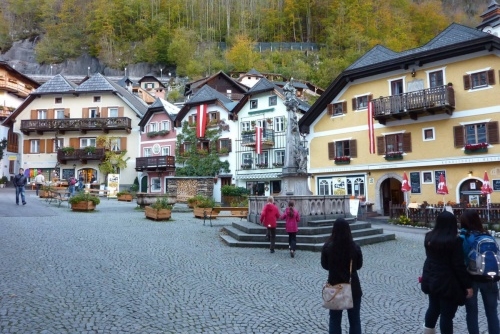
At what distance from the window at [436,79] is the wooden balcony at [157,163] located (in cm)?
2625

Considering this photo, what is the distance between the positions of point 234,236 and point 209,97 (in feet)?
98.9

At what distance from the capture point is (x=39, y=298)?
22.6ft

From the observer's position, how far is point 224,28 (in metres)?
96.1

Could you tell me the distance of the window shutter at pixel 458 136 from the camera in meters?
24.1

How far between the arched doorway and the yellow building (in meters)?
0.05

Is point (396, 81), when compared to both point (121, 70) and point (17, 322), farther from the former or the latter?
point (121, 70)

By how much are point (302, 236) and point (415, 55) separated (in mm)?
17422

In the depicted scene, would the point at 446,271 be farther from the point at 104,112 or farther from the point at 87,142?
the point at 87,142

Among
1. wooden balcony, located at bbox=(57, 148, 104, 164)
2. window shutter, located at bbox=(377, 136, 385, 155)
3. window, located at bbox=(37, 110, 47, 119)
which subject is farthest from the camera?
window, located at bbox=(37, 110, 47, 119)

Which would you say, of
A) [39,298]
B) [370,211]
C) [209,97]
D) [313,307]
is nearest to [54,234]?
[39,298]

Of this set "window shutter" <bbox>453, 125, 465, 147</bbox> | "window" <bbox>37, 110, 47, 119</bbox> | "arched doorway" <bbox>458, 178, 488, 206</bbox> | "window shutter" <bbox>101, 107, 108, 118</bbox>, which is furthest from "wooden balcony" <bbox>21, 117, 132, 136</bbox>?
"arched doorway" <bbox>458, 178, 488, 206</bbox>

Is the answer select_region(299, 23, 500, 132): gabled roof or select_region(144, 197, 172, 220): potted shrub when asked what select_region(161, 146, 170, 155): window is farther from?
select_region(144, 197, 172, 220): potted shrub

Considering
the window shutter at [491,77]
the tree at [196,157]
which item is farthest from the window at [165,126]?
the window shutter at [491,77]

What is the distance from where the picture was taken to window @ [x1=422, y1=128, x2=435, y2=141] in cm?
2557
